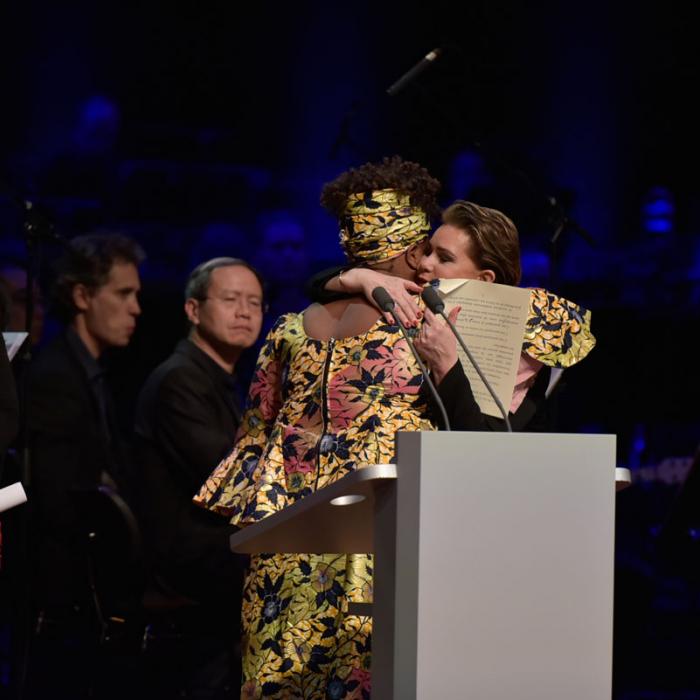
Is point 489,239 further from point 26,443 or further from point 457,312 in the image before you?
point 26,443

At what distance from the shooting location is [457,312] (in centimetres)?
262

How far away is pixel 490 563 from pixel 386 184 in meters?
1.07

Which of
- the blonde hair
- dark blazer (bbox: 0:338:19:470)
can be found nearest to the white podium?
the blonde hair

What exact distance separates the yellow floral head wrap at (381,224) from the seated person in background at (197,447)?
171 centimetres

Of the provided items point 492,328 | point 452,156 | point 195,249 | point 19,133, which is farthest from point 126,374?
point 492,328

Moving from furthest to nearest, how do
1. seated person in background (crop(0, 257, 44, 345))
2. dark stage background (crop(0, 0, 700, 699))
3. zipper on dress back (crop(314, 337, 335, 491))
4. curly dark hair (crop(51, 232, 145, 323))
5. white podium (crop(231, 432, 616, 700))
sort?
dark stage background (crop(0, 0, 700, 699)) < seated person in background (crop(0, 257, 44, 345)) < curly dark hair (crop(51, 232, 145, 323)) < zipper on dress back (crop(314, 337, 335, 491)) < white podium (crop(231, 432, 616, 700))

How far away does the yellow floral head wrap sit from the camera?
2826 millimetres

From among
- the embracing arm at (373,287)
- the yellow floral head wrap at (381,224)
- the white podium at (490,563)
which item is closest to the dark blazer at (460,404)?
the embracing arm at (373,287)

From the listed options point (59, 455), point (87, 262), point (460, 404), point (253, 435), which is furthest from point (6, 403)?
point (87, 262)

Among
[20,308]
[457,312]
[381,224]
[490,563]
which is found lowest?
[490,563]

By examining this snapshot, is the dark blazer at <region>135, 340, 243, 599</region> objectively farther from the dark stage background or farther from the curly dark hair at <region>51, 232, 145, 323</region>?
the dark stage background

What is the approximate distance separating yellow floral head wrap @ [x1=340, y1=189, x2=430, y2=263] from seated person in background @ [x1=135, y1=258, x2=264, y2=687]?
1708mm

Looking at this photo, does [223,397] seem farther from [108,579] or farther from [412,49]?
[412,49]

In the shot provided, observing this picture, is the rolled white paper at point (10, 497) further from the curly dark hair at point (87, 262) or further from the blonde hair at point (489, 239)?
the curly dark hair at point (87, 262)
